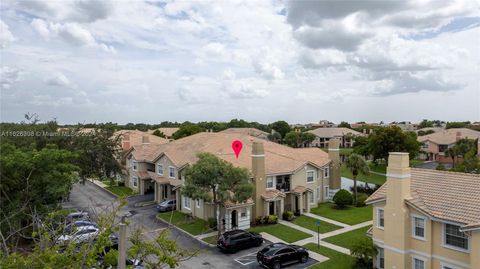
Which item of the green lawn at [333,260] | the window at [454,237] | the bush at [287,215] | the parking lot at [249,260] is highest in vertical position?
the window at [454,237]

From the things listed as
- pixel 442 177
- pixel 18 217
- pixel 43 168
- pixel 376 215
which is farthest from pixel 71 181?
pixel 442 177

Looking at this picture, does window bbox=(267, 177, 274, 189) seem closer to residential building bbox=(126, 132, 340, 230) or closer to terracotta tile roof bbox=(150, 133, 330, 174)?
residential building bbox=(126, 132, 340, 230)

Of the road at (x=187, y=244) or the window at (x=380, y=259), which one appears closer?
the window at (x=380, y=259)

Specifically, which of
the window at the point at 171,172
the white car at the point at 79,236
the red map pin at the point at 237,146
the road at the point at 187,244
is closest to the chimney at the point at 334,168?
the red map pin at the point at 237,146

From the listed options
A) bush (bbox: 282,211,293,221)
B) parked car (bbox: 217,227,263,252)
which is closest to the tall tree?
parked car (bbox: 217,227,263,252)

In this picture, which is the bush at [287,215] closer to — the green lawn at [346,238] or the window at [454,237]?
the green lawn at [346,238]

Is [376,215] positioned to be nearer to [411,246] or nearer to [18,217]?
[411,246]
